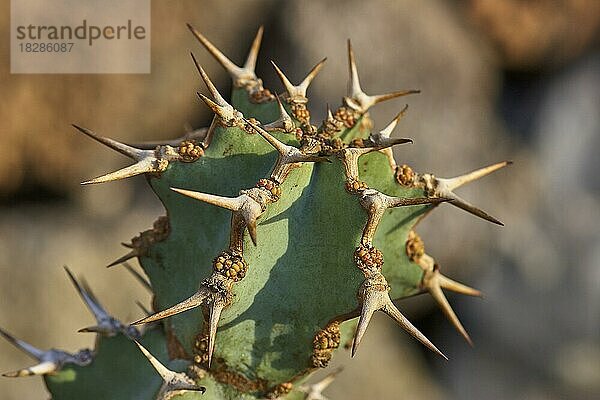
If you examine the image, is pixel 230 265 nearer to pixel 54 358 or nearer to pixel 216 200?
pixel 216 200

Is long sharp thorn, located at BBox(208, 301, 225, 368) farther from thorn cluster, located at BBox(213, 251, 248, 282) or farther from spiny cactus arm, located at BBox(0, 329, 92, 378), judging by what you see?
spiny cactus arm, located at BBox(0, 329, 92, 378)

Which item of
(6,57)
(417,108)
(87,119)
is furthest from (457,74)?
(6,57)

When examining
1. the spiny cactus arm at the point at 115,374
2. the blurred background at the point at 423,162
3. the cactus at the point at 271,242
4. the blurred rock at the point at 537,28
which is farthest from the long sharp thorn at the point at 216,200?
the blurred rock at the point at 537,28

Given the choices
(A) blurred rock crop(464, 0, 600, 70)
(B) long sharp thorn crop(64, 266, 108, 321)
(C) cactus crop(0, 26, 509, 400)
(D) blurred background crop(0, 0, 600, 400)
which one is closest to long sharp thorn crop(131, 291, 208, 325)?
(C) cactus crop(0, 26, 509, 400)

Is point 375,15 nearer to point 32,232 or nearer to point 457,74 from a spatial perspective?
point 457,74

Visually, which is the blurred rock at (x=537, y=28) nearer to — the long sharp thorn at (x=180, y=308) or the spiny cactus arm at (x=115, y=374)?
the spiny cactus arm at (x=115, y=374)

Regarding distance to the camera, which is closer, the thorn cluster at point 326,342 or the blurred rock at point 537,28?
the thorn cluster at point 326,342

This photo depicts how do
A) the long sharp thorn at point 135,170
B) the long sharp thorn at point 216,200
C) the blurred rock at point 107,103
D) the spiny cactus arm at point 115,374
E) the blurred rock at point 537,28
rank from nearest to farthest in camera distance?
the long sharp thorn at point 216,200 < the long sharp thorn at point 135,170 < the spiny cactus arm at point 115,374 < the blurred rock at point 107,103 < the blurred rock at point 537,28

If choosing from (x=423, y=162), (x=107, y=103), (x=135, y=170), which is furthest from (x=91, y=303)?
(x=423, y=162)
